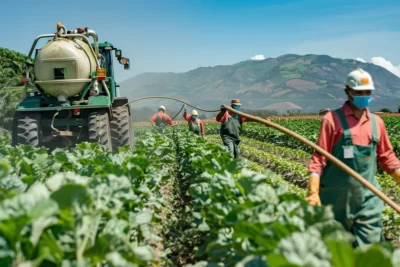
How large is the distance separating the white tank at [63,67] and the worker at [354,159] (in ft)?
20.6

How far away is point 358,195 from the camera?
161 inches

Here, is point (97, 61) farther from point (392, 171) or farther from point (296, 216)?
point (296, 216)

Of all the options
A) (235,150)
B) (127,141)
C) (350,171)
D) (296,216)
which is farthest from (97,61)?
(296,216)

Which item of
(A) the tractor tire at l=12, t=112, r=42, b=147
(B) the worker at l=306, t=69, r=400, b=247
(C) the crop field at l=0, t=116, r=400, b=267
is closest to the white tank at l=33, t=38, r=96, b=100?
(A) the tractor tire at l=12, t=112, r=42, b=147

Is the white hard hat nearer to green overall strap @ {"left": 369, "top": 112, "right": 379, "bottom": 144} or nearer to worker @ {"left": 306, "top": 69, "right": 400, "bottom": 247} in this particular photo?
worker @ {"left": 306, "top": 69, "right": 400, "bottom": 247}

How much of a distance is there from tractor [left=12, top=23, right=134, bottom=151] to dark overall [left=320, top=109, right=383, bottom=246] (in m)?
5.78

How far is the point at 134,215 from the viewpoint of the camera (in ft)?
13.1

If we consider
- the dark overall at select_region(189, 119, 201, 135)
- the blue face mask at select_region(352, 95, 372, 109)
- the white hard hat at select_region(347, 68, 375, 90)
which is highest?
the white hard hat at select_region(347, 68, 375, 90)

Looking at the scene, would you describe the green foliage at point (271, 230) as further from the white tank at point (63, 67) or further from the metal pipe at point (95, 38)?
the metal pipe at point (95, 38)

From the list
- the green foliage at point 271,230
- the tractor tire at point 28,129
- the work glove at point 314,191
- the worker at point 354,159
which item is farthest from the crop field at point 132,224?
the tractor tire at point 28,129

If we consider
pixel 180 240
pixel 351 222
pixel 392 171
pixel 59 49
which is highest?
pixel 59 49

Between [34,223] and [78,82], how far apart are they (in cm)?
732

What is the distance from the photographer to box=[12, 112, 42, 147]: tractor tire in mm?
9062

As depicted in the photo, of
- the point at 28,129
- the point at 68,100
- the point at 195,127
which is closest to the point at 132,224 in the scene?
the point at 28,129
